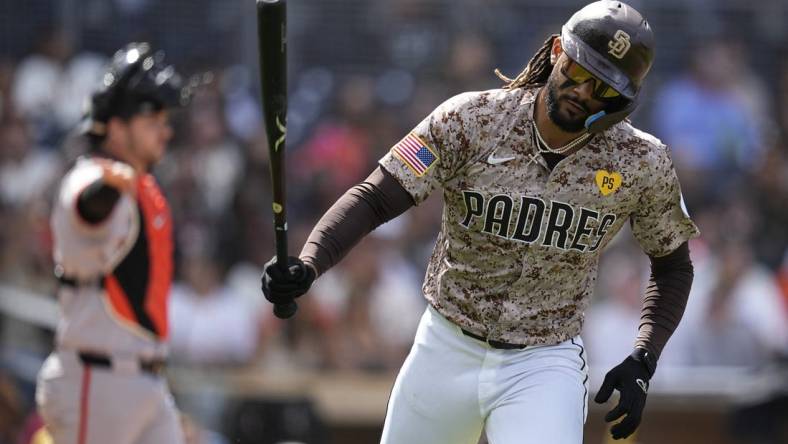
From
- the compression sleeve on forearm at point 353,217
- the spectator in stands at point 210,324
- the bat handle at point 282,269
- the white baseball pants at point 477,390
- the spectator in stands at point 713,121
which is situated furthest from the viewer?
the spectator in stands at point 713,121

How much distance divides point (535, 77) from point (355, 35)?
6.72 meters

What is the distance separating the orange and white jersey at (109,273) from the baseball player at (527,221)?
1.56 meters

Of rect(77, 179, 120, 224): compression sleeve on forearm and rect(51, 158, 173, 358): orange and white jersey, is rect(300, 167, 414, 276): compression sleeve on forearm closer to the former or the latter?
rect(77, 179, 120, 224): compression sleeve on forearm

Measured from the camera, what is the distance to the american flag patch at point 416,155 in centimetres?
413

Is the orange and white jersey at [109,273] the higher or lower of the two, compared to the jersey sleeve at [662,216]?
lower

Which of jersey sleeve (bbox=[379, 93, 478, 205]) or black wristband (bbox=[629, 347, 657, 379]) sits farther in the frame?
black wristband (bbox=[629, 347, 657, 379])

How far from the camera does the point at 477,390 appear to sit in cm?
421

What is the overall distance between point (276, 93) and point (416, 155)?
54 cm

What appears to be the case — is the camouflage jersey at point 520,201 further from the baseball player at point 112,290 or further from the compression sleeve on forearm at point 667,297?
the baseball player at point 112,290

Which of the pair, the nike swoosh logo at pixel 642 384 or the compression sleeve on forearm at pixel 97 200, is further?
the compression sleeve on forearm at pixel 97 200

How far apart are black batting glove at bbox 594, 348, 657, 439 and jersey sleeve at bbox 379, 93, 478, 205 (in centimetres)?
85

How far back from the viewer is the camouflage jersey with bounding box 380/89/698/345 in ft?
13.6

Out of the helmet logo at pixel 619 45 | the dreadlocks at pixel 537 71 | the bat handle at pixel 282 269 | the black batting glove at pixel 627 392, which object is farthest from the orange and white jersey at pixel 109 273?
the helmet logo at pixel 619 45

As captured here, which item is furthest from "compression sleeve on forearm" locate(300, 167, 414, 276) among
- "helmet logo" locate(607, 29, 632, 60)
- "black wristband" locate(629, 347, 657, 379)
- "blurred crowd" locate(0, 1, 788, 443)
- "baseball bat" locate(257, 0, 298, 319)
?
"blurred crowd" locate(0, 1, 788, 443)
